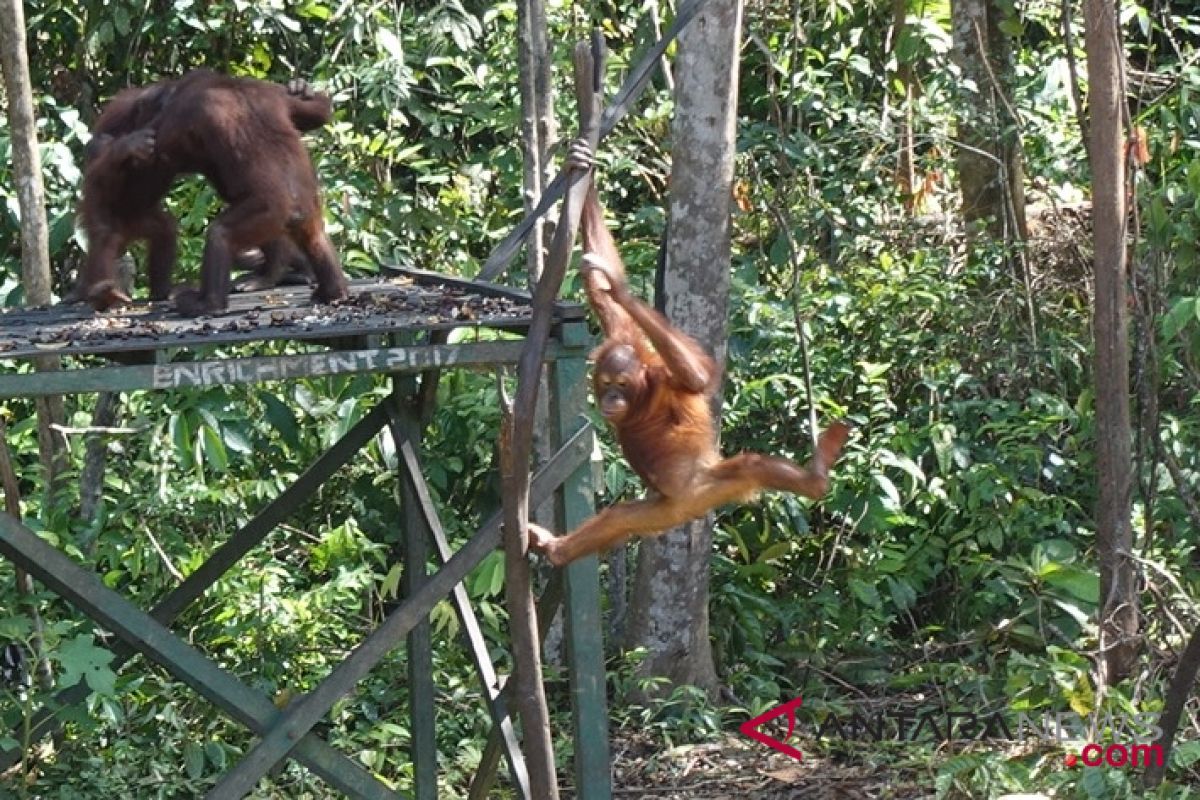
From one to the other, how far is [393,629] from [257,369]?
2.58 feet

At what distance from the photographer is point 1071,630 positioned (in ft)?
21.9

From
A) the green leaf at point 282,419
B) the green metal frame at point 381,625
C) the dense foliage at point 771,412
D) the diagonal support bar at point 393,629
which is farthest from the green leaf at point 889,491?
the diagonal support bar at point 393,629

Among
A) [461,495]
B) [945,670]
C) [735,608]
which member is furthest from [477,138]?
[945,670]

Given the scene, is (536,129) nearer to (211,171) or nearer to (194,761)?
(211,171)

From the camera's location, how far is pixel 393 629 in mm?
4398

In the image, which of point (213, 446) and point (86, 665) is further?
point (213, 446)

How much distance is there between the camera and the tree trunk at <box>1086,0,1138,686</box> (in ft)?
18.3

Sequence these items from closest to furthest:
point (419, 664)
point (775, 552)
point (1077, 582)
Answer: point (419, 664)
point (1077, 582)
point (775, 552)

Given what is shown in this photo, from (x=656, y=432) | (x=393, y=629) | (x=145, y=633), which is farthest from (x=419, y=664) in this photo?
(x=656, y=432)

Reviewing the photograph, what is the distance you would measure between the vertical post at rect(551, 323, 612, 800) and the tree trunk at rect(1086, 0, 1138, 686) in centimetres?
191

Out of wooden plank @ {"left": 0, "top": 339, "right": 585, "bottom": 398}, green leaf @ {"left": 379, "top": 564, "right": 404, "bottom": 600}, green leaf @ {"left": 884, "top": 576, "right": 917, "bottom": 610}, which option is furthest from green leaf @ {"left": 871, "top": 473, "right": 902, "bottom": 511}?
wooden plank @ {"left": 0, "top": 339, "right": 585, "bottom": 398}

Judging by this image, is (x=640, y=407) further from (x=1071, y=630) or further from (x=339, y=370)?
(x=1071, y=630)

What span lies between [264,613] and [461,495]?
3.58 ft

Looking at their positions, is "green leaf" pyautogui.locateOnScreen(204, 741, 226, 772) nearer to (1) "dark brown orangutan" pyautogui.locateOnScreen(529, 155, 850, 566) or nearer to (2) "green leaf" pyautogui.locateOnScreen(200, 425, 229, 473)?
(2) "green leaf" pyautogui.locateOnScreen(200, 425, 229, 473)
